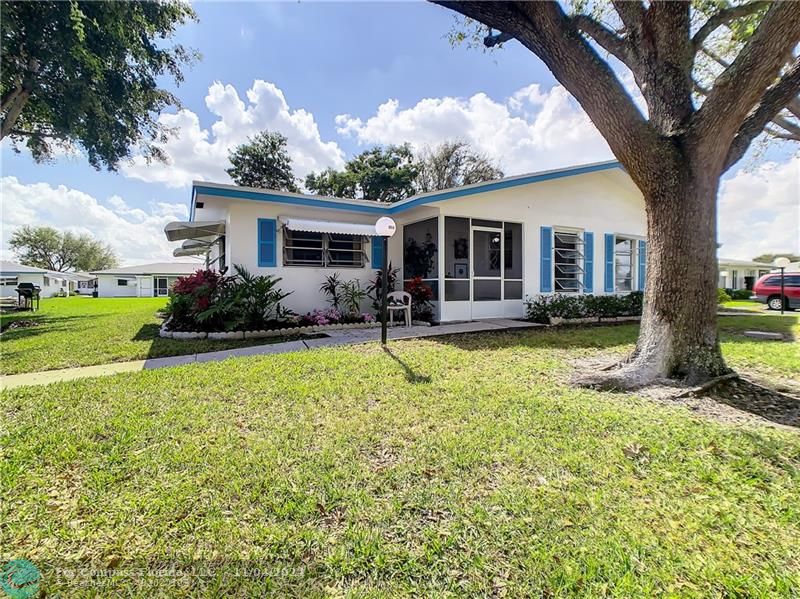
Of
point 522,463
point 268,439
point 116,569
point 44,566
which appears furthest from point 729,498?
point 44,566

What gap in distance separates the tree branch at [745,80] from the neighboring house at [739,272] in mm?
38464

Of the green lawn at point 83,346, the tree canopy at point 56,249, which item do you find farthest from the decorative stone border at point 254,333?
the tree canopy at point 56,249

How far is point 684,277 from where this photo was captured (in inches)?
186

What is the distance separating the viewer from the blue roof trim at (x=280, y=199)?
8.76 meters

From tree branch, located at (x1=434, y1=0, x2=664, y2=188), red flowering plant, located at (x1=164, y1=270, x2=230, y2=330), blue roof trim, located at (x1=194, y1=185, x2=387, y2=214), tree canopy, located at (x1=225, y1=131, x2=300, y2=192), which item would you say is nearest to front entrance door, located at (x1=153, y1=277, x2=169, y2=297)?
tree canopy, located at (x1=225, y1=131, x2=300, y2=192)

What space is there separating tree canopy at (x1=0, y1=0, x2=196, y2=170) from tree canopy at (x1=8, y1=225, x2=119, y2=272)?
5271cm

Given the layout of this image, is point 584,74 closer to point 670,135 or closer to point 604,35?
point 604,35

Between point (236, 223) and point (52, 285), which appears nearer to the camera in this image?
point (236, 223)

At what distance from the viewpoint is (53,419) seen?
3.69 m

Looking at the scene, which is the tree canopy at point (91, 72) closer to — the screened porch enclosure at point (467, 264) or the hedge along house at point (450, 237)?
the hedge along house at point (450, 237)

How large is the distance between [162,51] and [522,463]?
689 inches

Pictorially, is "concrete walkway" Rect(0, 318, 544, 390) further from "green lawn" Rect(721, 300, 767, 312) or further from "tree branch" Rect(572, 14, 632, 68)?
"green lawn" Rect(721, 300, 767, 312)

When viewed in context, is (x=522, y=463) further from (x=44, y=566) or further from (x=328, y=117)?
(x=328, y=117)

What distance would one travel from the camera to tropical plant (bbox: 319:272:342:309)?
34.9 feet
